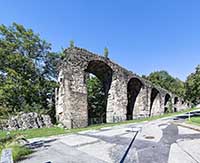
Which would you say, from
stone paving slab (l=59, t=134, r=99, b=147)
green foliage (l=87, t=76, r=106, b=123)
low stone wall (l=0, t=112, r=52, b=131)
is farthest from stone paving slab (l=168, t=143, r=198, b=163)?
green foliage (l=87, t=76, r=106, b=123)

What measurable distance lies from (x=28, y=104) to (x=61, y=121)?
562 centimetres

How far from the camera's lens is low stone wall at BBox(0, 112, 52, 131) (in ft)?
50.1

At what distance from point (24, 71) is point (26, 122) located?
7.23m

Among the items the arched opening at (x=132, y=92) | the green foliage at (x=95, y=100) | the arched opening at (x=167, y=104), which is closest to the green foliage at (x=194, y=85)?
the arched opening at (x=132, y=92)

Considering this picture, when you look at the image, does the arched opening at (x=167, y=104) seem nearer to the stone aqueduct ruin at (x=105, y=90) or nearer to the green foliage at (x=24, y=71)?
the stone aqueduct ruin at (x=105, y=90)

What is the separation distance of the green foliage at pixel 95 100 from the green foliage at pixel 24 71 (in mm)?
9720

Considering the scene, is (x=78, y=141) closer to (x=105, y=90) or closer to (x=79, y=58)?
(x=79, y=58)

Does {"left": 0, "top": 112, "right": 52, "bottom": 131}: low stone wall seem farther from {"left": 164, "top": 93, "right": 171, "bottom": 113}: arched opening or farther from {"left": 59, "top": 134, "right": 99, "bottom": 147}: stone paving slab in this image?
{"left": 164, "top": 93, "right": 171, "bottom": 113}: arched opening

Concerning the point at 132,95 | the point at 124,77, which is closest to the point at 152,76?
the point at 132,95

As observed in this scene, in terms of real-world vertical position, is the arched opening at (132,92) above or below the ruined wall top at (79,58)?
below

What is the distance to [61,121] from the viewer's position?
17.3 meters

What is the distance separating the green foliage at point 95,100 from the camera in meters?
31.3

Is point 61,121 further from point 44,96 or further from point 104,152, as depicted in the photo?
point 104,152

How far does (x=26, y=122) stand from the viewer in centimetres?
1609
